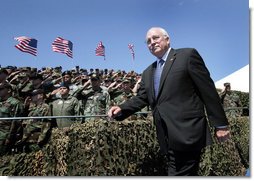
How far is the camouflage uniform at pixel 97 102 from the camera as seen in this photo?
7836 mm

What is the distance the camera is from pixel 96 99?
7871 millimetres

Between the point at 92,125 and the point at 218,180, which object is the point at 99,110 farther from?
the point at 218,180

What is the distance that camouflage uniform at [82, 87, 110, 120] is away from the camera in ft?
25.7

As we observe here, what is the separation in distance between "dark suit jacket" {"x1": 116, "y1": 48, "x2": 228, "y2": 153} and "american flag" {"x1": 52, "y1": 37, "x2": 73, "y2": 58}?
12.5m

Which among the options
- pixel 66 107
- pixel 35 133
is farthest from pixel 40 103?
pixel 35 133

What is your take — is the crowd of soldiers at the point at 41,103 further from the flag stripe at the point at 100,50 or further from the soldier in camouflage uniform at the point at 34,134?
the flag stripe at the point at 100,50

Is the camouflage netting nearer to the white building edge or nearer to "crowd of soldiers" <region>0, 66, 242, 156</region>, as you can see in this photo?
"crowd of soldiers" <region>0, 66, 242, 156</region>

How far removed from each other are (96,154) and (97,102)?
11.7 feet

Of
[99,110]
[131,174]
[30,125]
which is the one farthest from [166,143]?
[99,110]

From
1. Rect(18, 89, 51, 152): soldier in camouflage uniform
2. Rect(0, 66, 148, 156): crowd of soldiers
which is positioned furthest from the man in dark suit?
Rect(18, 89, 51, 152): soldier in camouflage uniform

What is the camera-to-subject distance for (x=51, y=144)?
468 cm

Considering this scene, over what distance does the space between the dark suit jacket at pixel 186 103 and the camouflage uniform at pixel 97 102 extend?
15.4ft

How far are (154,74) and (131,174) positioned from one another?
181cm

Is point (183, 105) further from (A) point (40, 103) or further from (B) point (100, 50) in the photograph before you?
(B) point (100, 50)
